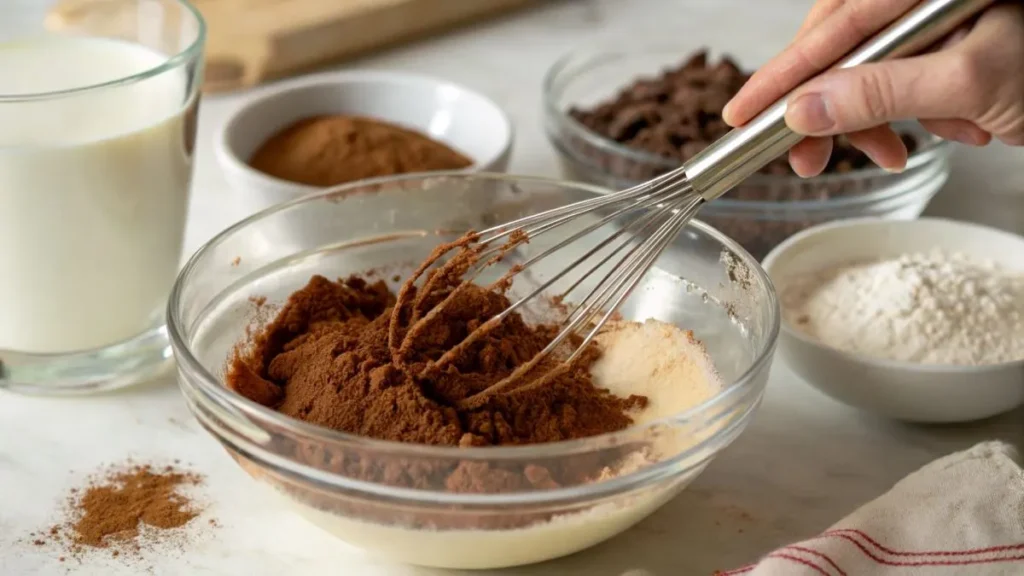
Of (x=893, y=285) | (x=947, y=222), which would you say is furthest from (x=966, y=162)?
(x=893, y=285)

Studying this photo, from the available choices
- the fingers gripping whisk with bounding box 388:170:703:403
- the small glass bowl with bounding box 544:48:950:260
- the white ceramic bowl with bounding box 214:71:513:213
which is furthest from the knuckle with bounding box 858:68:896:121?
the white ceramic bowl with bounding box 214:71:513:213

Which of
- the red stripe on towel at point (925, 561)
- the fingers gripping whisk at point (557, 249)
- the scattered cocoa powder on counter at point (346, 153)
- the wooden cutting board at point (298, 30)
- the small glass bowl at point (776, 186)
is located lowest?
the wooden cutting board at point (298, 30)

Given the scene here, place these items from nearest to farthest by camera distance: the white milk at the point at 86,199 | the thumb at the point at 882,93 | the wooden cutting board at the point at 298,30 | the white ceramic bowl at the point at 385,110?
the thumb at the point at 882,93 < the white milk at the point at 86,199 < the white ceramic bowl at the point at 385,110 < the wooden cutting board at the point at 298,30

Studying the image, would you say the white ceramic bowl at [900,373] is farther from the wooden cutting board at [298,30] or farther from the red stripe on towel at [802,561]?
the wooden cutting board at [298,30]

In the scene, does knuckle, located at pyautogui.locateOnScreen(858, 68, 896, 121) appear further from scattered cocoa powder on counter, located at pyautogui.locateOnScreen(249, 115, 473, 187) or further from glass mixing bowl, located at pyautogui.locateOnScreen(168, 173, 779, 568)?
scattered cocoa powder on counter, located at pyautogui.locateOnScreen(249, 115, 473, 187)

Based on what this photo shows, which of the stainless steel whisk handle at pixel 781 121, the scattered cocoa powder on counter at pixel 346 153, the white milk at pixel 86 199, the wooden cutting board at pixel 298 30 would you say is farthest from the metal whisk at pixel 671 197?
the wooden cutting board at pixel 298 30

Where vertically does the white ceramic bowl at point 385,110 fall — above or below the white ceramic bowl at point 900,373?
below

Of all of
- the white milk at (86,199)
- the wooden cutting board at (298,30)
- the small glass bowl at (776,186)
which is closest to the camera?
the white milk at (86,199)

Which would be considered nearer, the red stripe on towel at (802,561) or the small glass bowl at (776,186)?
the red stripe on towel at (802,561)
